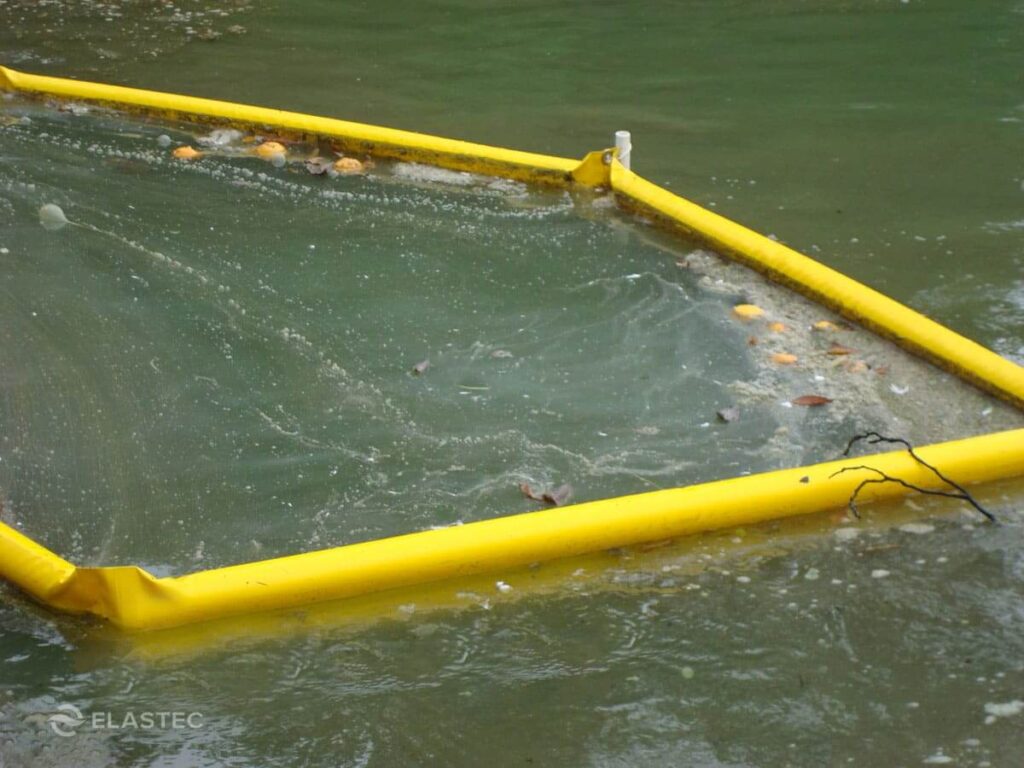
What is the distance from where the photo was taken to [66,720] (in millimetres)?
3193

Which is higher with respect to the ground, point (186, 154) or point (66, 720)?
point (186, 154)

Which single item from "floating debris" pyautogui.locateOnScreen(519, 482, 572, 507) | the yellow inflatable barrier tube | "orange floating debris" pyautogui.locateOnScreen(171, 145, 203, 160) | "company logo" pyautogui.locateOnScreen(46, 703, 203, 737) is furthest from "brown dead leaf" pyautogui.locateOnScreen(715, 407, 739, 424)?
"orange floating debris" pyautogui.locateOnScreen(171, 145, 203, 160)

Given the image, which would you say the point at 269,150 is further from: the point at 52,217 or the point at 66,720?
the point at 66,720

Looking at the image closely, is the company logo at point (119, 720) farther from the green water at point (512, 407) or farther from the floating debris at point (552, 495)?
the floating debris at point (552, 495)

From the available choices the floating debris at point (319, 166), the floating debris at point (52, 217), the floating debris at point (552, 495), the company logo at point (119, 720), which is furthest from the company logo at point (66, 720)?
the floating debris at point (319, 166)

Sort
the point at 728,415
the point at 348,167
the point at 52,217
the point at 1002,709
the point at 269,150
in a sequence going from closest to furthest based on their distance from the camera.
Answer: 1. the point at 1002,709
2. the point at 728,415
3. the point at 52,217
4. the point at 348,167
5. the point at 269,150

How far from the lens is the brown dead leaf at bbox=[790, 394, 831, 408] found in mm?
4551

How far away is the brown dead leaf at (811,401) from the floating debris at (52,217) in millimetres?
3790

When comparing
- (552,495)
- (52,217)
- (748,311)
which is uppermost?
(52,217)

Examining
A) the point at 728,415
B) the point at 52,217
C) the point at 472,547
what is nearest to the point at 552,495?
the point at 472,547

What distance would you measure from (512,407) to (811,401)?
1119 mm

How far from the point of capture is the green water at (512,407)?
325 cm

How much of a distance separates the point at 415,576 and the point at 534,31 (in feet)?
23.4

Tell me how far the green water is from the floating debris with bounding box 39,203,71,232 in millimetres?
128
